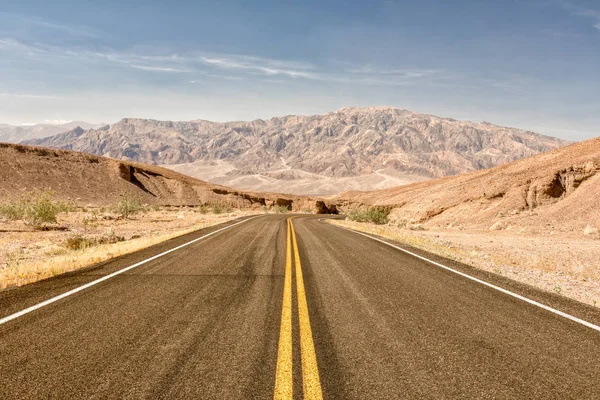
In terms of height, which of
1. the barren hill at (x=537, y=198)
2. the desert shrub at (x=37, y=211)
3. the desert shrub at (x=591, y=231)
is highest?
the barren hill at (x=537, y=198)

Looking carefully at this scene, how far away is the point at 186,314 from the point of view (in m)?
5.17

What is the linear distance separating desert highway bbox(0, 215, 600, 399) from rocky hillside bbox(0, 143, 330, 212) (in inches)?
2665

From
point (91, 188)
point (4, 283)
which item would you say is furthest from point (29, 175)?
point (4, 283)

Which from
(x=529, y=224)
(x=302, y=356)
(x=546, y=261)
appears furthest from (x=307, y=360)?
(x=529, y=224)

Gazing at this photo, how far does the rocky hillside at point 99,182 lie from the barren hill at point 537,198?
4618cm

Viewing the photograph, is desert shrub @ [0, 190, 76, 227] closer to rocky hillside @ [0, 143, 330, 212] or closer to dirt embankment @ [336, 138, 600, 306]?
dirt embankment @ [336, 138, 600, 306]

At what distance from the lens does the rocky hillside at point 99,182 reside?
68312 millimetres

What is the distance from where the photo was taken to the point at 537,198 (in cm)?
3038

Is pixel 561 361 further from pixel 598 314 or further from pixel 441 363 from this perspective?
pixel 598 314

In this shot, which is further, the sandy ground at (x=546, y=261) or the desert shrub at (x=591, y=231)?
the desert shrub at (x=591, y=231)

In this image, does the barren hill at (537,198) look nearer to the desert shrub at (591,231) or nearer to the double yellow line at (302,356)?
the desert shrub at (591,231)

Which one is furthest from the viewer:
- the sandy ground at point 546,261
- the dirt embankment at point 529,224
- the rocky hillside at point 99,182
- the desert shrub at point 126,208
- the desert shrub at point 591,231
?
the rocky hillside at point 99,182

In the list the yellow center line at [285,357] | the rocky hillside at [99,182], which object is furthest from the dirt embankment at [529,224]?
the rocky hillside at [99,182]

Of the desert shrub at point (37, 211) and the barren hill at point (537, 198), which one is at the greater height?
the barren hill at point (537, 198)
